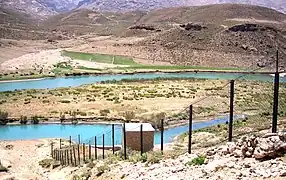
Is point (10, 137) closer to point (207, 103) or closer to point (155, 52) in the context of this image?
point (207, 103)

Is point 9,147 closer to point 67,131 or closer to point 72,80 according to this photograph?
point 67,131

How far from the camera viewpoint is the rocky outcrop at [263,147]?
34.6 ft

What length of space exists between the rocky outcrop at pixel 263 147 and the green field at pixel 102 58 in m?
93.4

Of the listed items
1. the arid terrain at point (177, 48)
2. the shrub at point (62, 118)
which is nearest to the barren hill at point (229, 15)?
the arid terrain at point (177, 48)

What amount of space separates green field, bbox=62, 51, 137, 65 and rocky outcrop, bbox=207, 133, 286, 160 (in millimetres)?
93362

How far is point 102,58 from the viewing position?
10931cm

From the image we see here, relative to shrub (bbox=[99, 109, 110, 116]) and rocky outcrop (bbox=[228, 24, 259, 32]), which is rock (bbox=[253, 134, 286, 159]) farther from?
rocky outcrop (bbox=[228, 24, 259, 32])

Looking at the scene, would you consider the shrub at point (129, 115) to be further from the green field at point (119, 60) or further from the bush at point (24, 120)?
the green field at point (119, 60)

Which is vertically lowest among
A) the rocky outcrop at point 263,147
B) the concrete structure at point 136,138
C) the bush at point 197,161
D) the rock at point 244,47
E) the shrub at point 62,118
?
the shrub at point 62,118

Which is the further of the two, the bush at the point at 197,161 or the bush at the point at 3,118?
the bush at the point at 3,118

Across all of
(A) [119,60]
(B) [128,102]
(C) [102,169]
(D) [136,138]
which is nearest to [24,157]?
(D) [136,138]

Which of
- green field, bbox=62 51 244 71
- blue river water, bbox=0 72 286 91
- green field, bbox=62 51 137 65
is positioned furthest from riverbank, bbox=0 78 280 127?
green field, bbox=62 51 137 65

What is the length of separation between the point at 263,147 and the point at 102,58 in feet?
327

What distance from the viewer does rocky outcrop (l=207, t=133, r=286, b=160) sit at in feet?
34.6
